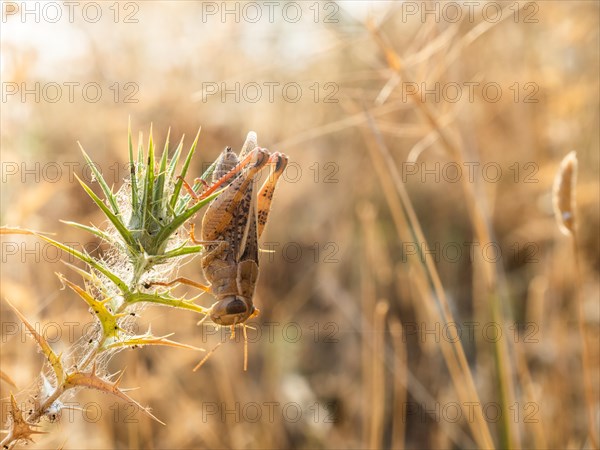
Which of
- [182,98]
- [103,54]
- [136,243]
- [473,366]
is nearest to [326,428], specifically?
[473,366]

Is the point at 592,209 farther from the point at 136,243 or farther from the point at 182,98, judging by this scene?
the point at 136,243

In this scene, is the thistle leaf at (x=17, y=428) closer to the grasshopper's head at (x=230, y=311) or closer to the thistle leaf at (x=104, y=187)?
the thistle leaf at (x=104, y=187)

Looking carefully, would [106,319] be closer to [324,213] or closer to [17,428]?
[17,428]

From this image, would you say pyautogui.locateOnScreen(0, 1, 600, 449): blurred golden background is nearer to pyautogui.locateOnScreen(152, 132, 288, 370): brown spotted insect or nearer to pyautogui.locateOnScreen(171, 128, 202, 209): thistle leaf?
pyautogui.locateOnScreen(152, 132, 288, 370): brown spotted insect

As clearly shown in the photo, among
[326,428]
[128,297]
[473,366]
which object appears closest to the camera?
[128,297]

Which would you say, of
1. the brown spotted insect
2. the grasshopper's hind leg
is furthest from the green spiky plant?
the grasshopper's hind leg

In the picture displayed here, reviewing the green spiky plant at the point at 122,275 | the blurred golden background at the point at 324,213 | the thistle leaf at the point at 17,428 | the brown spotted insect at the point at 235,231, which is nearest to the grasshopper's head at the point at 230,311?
the brown spotted insect at the point at 235,231
